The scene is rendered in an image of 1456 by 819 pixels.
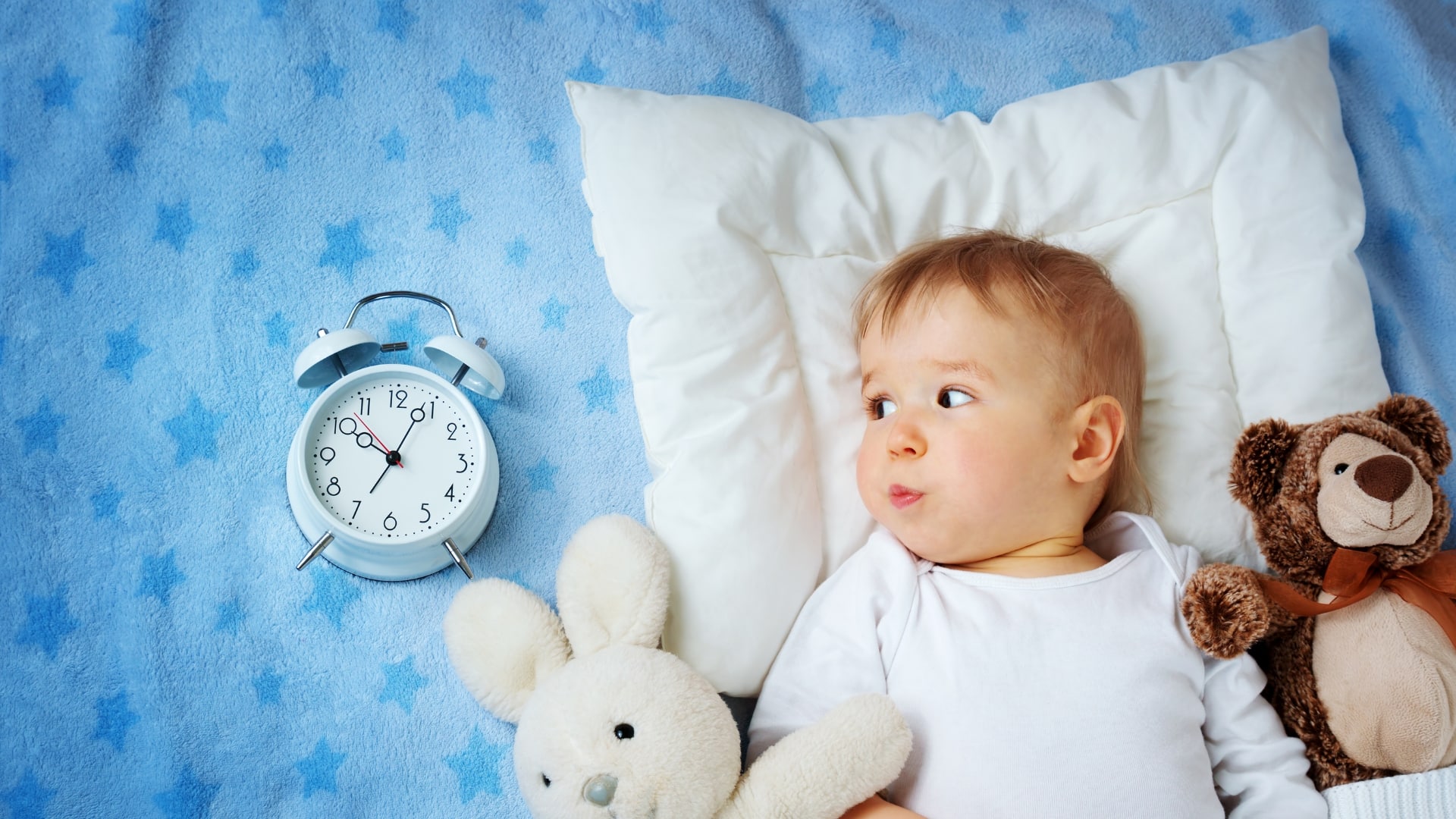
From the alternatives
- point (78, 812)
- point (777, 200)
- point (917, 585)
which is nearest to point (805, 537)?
point (917, 585)

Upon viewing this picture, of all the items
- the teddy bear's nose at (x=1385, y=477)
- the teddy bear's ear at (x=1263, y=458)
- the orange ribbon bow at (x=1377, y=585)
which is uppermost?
the teddy bear's nose at (x=1385, y=477)

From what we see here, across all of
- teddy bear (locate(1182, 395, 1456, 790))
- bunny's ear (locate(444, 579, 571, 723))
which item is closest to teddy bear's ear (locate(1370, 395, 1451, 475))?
teddy bear (locate(1182, 395, 1456, 790))

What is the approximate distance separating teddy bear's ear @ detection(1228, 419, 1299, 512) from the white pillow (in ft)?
0.42

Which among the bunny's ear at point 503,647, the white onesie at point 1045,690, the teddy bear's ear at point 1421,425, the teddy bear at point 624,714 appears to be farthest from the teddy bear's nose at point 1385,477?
the bunny's ear at point 503,647

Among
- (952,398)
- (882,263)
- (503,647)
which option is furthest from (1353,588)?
(503,647)

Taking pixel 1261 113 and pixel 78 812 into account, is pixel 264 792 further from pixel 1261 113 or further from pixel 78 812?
pixel 1261 113

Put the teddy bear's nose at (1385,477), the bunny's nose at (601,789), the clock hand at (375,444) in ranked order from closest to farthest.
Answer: the bunny's nose at (601,789), the teddy bear's nose at (1385,477), the clock hand at (375,444)

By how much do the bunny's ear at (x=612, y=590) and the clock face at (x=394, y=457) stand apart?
0.16 metres

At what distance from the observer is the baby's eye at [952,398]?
1.11 metres

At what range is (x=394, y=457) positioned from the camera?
1.10m

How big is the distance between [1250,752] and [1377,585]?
0.22 m

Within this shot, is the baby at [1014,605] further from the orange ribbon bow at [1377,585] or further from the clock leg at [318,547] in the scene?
the clock leg at [318,547]

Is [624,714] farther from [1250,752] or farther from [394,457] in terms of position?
[1250,752]

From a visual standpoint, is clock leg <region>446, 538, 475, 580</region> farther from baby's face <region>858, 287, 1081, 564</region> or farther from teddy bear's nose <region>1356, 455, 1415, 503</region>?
teddy bear's nose <region>1356, 455, 1415, 503</region>
